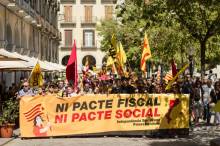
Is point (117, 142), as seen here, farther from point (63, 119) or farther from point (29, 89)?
point (29, 89)

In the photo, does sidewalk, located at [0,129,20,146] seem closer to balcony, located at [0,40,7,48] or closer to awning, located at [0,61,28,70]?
awning, located at [0,61,28,70]

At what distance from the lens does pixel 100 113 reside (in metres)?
18.9

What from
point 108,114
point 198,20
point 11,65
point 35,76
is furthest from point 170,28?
point 108,114

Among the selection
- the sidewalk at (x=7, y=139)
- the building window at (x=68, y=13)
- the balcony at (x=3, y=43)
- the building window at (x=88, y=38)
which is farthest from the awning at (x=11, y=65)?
the building window at (x=68, y=13)

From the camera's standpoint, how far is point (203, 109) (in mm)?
23734

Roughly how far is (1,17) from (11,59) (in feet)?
33.1

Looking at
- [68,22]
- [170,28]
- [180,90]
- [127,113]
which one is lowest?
[127,113]

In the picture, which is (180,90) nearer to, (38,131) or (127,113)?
(127,113)

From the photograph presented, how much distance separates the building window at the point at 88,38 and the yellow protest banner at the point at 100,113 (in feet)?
225

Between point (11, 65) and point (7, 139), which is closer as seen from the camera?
point (7, 139)

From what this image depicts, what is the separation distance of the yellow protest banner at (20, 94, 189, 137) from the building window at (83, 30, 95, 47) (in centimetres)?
6844

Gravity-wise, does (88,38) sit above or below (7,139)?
above

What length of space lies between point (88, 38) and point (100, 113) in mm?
68854

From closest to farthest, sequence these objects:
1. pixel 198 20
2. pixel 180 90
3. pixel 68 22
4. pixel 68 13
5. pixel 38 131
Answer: pixel 38 131, pixel 180 90, pixel 198 20, pixel 68 13, pixel 68 22
